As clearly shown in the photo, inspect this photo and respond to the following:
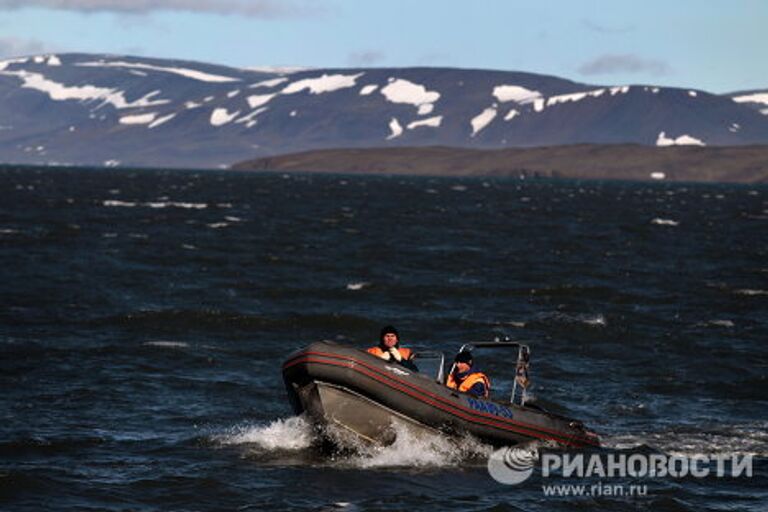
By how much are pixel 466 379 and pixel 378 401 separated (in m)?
1.72

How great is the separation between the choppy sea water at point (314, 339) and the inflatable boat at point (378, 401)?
33 cm

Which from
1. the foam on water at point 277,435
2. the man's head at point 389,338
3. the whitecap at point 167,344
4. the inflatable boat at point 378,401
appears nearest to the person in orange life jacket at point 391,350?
the man's head at point 389,338

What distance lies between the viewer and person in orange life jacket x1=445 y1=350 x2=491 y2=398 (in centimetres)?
2025

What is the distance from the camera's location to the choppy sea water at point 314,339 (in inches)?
731

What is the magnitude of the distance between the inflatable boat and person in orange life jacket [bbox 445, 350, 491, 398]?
27cm

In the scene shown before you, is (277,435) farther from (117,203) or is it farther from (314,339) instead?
(117,203)

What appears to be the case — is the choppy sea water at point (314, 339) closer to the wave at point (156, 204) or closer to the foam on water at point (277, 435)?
the foam on water at point (277, 435)

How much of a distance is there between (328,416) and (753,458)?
6.79 metres

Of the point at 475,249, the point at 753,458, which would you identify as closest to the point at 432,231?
the point at 475,249

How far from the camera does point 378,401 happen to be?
19.2 m

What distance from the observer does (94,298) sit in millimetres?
37781

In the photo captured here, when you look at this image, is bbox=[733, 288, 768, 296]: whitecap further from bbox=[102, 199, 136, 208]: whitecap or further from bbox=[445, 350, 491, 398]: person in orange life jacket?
bbox=[102, 199, 136, 208]: whitecap

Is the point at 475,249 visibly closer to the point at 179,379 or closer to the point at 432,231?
the point at 432,231

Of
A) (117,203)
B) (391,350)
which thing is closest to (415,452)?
(391,350)
